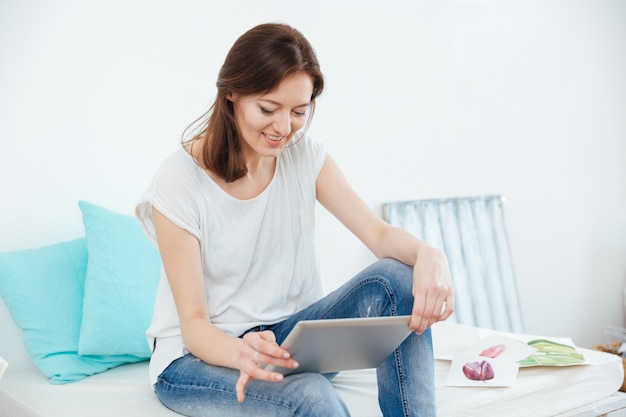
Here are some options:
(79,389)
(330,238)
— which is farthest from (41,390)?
(330,238)

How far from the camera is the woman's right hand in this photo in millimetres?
1193

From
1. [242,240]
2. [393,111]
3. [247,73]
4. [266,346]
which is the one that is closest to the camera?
[266,346]

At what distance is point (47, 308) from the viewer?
1939 mm

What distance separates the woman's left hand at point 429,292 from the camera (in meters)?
1.31

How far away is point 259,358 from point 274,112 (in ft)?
1.72

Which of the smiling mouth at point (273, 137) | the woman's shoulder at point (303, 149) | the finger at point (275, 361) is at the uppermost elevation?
the smiling mouth at point (273, 137)

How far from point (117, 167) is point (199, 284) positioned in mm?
853

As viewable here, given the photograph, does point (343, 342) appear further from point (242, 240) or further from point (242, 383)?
point (242, 240)

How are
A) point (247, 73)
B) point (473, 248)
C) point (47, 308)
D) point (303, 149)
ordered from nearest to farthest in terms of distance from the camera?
point (247, 73)
point (303, 149)
point (47, 308)
point (473, 248)

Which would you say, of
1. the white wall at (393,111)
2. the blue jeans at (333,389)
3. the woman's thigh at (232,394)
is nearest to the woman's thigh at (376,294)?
the blue jeans at (333,389)

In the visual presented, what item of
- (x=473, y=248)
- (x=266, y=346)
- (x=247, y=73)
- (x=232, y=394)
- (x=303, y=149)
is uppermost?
(x=247, y=73)

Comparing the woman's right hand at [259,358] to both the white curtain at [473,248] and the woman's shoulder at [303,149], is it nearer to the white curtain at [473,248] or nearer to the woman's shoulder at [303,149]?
the woman's shoulder at [303,149]

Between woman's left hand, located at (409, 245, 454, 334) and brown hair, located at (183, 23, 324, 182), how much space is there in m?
0.45

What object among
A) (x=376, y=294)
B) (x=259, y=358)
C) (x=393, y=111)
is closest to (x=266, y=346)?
(x=259, y=358)
